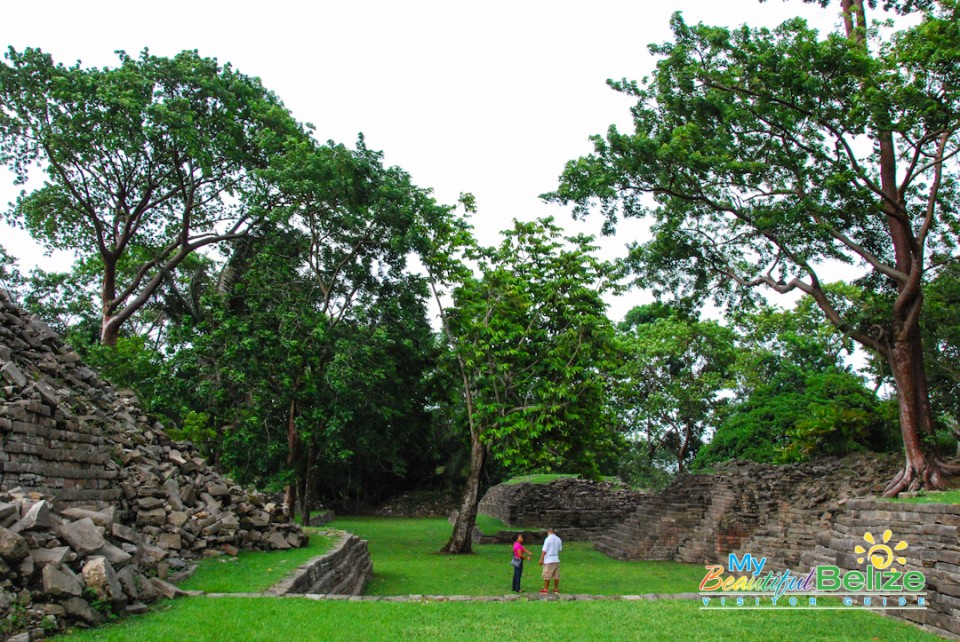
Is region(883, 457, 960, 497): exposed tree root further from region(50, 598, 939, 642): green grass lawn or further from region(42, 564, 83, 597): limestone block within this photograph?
region(42, 564, 83, 597): limestone block

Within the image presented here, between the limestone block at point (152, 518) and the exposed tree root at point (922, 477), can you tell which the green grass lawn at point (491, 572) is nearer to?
the limestone block at point (152, 518)

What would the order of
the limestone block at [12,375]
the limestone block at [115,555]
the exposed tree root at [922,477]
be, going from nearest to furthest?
1. the limestone block at [115,555]
2. the limestone block at [12,375]
3. the exposed tree root at [922,477]

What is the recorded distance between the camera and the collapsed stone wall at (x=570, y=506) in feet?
77.4

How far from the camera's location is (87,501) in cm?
817

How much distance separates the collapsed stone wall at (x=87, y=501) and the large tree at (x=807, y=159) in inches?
347

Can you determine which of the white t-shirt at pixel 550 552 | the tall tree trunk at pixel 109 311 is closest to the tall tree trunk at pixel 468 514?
the white t-shirt at pixel 550 552

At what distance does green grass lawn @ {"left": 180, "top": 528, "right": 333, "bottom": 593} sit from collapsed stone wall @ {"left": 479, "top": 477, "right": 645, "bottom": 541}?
13.8 m

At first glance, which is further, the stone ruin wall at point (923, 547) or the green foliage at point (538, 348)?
the green foliage at point (538, 348)

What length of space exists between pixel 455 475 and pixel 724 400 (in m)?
13.6

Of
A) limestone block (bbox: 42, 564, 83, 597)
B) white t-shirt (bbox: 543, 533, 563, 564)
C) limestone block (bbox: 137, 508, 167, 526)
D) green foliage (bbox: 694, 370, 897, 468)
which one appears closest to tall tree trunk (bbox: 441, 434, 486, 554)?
white t-shirt (bbox: 543, 533, 563, 564)

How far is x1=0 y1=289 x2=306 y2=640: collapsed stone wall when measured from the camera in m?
5.26

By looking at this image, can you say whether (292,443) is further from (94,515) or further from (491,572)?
(94,515)

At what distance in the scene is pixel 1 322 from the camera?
9344 mm

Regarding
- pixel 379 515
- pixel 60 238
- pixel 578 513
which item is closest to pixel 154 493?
pixel 60 238
